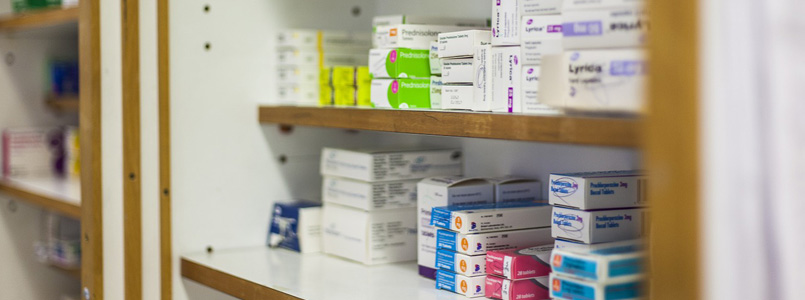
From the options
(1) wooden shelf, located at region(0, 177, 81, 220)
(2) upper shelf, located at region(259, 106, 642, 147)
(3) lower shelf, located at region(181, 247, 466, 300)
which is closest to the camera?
(2) upper shelf, located at region(259, 106, 642, 147)

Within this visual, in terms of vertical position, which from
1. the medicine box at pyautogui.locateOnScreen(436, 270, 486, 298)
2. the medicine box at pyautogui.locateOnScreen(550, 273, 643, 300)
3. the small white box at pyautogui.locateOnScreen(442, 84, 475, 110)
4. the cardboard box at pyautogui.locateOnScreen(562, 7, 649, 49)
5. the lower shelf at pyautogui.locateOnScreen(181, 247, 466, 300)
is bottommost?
the lower shelf at pyautogui.locateOnScreen(181, 247, 466, 300)

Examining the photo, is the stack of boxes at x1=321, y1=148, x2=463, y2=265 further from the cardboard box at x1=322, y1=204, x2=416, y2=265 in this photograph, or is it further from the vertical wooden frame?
the vertical wooden frame

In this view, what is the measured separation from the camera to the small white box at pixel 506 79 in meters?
1.25

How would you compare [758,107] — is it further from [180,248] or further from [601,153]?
[180,248]

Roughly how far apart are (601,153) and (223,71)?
770 mm

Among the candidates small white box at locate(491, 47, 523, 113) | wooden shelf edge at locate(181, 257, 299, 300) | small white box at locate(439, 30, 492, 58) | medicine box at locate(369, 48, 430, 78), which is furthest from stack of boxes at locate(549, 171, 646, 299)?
wooden shelf edge at locate(181, 257, 299, 300)

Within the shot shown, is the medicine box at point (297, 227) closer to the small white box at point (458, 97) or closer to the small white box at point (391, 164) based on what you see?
the small white box at point (391, 164)

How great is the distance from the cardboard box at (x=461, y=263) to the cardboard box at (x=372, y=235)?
27 centimetres

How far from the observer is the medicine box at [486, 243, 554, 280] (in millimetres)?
1292

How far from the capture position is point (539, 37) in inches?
46.4

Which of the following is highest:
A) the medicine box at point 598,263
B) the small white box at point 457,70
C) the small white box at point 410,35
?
the small white box at point 410,35

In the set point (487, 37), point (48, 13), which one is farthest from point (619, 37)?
point (48, 13)

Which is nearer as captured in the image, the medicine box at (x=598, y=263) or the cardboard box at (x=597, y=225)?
the medicine box at (x=598, y=263)

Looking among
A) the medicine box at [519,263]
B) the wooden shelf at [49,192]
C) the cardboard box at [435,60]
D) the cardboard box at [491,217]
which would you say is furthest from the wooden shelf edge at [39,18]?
the medicine box at [519,263]
